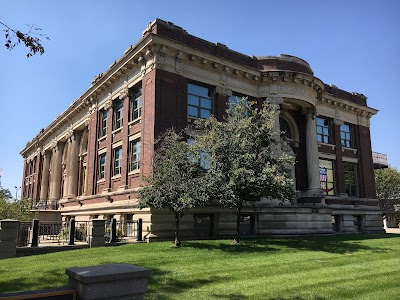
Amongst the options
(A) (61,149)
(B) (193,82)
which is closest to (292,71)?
(B) (193,82)

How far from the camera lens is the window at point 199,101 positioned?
→ 2400 cm

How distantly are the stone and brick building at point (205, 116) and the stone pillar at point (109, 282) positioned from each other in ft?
49.9

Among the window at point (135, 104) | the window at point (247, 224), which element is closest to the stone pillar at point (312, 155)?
the window at point (247, 224)

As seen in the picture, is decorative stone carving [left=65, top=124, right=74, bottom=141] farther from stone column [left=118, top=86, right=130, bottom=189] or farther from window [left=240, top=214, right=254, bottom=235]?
window [left=240, top=214, right=254, bottom=235]

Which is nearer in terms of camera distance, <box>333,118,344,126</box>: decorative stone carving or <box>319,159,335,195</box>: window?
<box>319,159,335,195</box>: window

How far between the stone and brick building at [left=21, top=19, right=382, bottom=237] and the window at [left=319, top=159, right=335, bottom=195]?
0.31 ft

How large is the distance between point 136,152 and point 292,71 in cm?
1339

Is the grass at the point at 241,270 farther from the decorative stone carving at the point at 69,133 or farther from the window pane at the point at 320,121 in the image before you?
the decorative stone carving at the point at 69,133

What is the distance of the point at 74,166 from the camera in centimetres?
3538

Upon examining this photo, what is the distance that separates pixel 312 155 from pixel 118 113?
53.1 ft

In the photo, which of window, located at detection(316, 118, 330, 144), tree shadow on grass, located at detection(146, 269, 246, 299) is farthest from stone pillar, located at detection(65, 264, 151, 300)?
window, located at detection(316, 118, 330, 144)

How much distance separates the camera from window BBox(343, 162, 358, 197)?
3462 cm

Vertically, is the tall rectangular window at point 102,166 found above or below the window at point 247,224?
above

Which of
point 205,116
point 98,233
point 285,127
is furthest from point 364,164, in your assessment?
point 98,233
